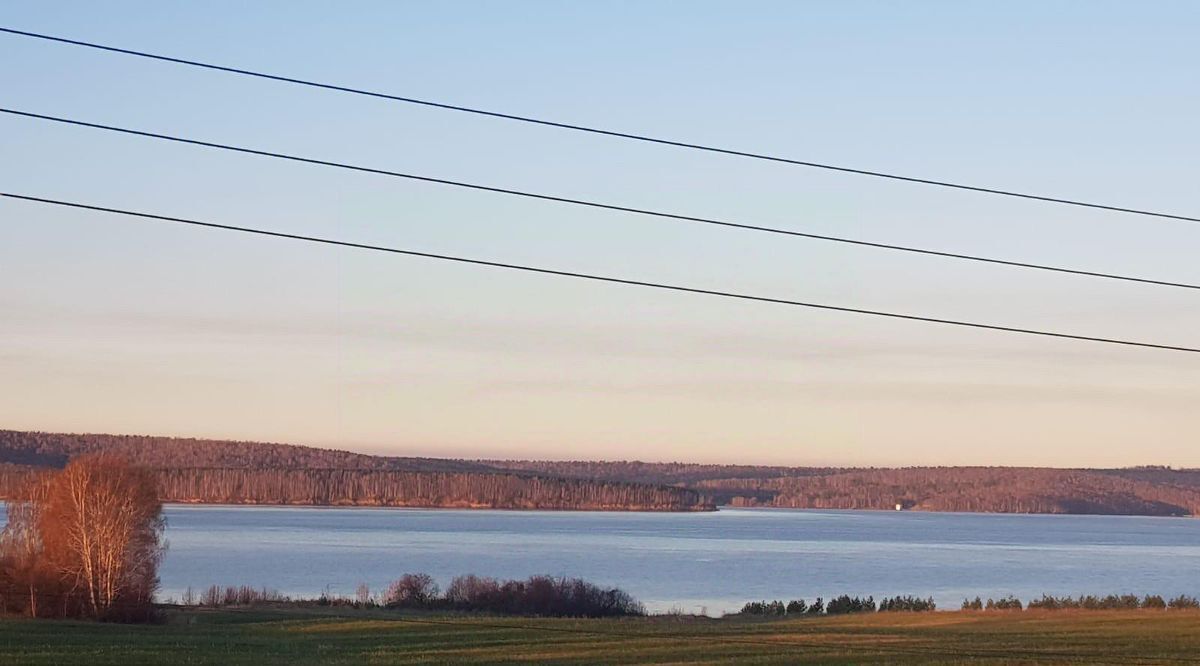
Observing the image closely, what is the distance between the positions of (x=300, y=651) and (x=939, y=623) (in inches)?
940

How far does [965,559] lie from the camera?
130 meters

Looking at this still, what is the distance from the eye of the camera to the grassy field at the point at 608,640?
112 ft

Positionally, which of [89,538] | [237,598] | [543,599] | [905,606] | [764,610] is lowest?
[764,610]

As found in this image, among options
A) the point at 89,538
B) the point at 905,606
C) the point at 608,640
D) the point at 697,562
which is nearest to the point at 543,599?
the point at 905,606

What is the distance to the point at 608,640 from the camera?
39906 mm

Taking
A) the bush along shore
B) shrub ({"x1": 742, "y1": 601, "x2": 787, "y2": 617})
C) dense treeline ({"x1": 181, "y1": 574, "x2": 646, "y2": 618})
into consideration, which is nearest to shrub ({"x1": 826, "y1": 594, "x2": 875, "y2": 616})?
the bush along shore

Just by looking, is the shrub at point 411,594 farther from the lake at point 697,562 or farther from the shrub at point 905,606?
the shrub at point 905,606

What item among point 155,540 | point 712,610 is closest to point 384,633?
point 155,540

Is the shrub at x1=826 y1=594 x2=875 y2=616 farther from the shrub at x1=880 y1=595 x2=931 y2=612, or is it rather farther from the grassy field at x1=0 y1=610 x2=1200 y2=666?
the grassy field at x1=0 y1=610 x2=1200 y2=666

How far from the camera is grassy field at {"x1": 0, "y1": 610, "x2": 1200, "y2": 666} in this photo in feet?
112

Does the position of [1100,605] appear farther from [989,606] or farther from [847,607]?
[847,607]

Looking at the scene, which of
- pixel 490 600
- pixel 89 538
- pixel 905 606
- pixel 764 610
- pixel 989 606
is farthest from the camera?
pixel 490 600

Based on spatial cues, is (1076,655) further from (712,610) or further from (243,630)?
(712,610)

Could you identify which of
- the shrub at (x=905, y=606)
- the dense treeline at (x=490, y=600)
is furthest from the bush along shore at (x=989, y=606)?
the dense treeline at (x=490, y=600)
